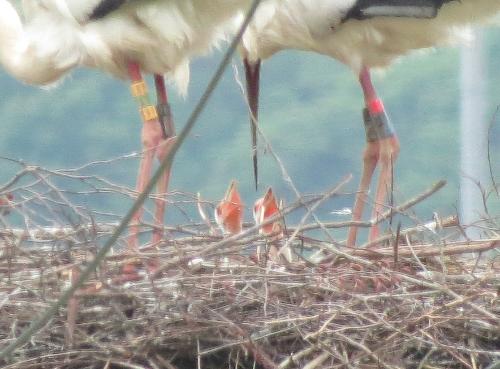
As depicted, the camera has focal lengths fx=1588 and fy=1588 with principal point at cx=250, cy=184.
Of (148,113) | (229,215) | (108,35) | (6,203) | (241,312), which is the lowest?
(241,312)

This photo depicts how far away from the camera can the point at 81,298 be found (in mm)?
5336

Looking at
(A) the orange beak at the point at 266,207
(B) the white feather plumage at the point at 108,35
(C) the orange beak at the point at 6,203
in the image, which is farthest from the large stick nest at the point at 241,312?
(B) the white feather plumage at the point at 108,35

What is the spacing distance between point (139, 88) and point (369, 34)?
1.03 metres

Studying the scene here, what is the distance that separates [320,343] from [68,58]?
7.18 ft

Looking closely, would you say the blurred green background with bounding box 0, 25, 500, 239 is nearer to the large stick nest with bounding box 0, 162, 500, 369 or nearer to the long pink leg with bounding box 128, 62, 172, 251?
the long pink leg with bounding box 128, 62, 172, 251

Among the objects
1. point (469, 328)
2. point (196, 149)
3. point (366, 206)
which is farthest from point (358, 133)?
point (469, 328)

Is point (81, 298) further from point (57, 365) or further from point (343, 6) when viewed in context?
A: point (343, 6)

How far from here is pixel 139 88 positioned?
6.93 meters

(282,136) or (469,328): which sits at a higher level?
(282,136)

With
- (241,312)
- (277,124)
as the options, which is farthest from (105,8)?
(277,124)

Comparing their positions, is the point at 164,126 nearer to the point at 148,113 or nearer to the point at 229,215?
the point at 148,113

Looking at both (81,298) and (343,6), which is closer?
(81,298)

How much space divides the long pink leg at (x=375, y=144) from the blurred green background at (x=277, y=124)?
1730 mm

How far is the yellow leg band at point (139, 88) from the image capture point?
6.91 metres
